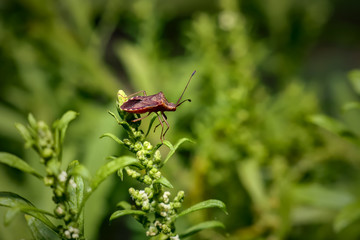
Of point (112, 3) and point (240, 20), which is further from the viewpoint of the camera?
point (112, 3)

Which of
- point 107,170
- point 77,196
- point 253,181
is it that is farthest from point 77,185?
point 253,181

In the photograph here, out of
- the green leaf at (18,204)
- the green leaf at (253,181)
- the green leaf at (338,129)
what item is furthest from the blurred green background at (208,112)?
the green leaf at (18,204)

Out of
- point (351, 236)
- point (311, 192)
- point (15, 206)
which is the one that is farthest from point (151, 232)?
point (351, 236)

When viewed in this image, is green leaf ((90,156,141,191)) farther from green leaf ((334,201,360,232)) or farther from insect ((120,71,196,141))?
green leaf ((334,201,360,232))

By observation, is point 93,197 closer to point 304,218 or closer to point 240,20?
point 304,218

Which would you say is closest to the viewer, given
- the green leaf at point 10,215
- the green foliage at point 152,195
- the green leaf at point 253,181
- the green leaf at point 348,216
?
the green leaf at point 10,215

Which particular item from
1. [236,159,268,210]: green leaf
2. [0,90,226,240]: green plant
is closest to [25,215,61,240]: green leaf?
[0,90,226,240]: green plant

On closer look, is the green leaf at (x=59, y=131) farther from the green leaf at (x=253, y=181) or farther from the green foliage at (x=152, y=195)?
the green leaf at (x=253, y=181)
